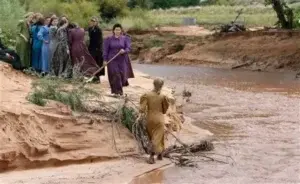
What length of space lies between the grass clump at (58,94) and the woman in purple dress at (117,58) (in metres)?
1.59

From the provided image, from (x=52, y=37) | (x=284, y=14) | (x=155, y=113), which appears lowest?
(x=284, y=14)

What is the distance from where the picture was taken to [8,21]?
20.2 meters

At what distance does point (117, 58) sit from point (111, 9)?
1343 inches

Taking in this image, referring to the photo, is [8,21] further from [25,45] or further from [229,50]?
[229,50]

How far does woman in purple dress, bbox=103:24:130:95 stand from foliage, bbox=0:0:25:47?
5.83 meters

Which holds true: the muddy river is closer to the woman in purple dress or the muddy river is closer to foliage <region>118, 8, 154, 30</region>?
the woman in purple dress

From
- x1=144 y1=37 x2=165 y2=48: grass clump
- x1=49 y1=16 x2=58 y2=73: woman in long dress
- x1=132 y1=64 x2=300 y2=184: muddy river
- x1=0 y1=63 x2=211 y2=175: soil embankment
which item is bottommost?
x1=144 y1=37 x2=165 y2=48: grass clump

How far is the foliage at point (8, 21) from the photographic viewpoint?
19.6 metres

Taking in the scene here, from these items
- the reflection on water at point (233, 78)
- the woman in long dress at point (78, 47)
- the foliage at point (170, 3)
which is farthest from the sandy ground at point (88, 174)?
the foliage at point (170, 3)

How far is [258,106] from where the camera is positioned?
1811cm

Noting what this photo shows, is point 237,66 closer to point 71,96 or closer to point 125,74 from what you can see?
point 125,74

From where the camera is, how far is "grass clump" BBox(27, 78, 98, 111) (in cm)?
1141

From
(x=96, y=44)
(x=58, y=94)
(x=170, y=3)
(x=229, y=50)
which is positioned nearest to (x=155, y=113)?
(x=58, y=94)

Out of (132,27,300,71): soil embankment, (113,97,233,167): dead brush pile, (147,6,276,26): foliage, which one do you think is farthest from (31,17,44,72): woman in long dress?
(147,6,276,26): foliage
